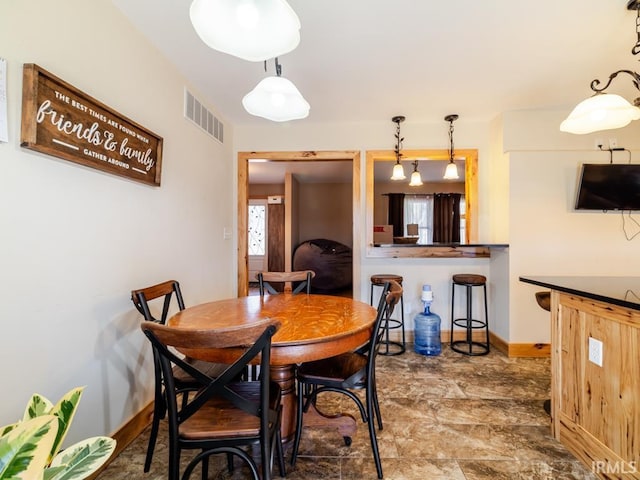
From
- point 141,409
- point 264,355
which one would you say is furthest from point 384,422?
point 141,409

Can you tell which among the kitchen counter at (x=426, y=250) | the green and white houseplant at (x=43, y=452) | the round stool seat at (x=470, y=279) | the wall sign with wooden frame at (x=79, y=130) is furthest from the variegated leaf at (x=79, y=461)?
the round stool seat at (x=470, y=279)

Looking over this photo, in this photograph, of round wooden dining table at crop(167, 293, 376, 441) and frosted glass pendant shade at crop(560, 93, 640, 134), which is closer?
round wooden dining table at crop(167, 293, 376, 441)

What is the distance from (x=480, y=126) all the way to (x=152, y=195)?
331 cm

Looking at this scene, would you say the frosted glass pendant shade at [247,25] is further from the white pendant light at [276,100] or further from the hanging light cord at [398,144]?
the hanging light cord at [398,144]

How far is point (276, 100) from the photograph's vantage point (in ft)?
5.09

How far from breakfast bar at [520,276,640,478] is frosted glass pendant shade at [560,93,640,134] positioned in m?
0.86

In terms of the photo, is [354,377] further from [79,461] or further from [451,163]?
[451,163]

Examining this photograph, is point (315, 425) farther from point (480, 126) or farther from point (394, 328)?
point (480, 126)

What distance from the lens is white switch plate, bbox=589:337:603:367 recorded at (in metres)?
1.54

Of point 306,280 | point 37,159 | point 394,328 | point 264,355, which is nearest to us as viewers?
point 264,355

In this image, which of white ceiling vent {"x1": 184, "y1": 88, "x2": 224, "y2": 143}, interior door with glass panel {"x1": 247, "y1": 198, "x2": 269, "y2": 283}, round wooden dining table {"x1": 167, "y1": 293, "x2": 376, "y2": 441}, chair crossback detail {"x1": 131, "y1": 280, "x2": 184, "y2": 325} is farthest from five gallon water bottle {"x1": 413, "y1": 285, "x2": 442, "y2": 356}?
interior door with glass panel {"x1": 247, "y1": 198, "x2": 269, "y2": 283}

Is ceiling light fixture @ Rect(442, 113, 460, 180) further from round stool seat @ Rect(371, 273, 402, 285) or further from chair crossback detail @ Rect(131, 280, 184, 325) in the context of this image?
chair crossback detail @ Rect(131, 280, 184, 325)

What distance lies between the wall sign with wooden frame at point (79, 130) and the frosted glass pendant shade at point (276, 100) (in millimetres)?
712

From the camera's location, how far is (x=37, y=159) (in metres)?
1.29
